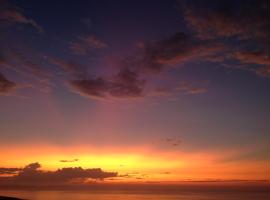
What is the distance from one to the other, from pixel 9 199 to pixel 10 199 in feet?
0.65

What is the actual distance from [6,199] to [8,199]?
459 millimetres

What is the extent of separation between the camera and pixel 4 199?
55.1 meters

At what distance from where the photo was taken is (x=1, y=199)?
54469 mm

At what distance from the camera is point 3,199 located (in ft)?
180

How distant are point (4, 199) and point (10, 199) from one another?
3.45 ft

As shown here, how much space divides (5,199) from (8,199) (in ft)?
2.30

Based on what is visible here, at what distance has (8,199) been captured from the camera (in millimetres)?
55875

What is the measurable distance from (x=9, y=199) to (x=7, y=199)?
0.33 metres

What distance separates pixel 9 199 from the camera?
183 ft

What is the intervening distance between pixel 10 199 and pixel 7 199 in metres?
0.47

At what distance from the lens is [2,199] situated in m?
54.6

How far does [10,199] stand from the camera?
55.8 metres

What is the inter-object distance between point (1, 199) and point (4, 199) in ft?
2.20

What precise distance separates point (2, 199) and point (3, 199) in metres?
0.24
